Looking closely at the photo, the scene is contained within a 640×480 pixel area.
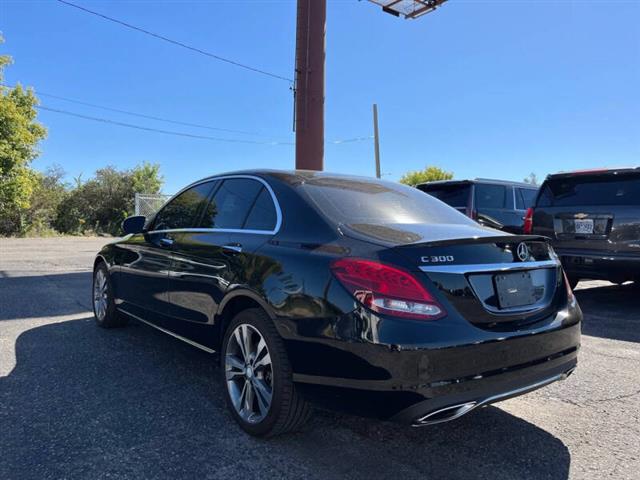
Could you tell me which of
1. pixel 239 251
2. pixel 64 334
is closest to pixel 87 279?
pixel 64 334

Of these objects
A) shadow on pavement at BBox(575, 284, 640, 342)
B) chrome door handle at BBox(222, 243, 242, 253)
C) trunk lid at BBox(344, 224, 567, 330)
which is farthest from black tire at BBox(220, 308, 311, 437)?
shadow on pavement at BBox(575, 284, 640, 342)

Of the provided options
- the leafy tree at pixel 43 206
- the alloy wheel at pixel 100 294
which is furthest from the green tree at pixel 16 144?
the alloy wheel at pixel 100 294

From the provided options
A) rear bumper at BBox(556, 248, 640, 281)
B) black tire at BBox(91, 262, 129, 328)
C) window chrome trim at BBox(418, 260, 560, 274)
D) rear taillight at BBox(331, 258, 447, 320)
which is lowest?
black tire at BBox(91, 262, 129, 328)

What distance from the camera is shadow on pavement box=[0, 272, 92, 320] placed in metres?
6.34

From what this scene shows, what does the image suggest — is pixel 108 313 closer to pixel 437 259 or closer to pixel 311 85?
pixel 437 259

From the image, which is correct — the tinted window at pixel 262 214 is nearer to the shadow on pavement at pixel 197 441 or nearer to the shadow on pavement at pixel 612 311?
the shadow on pavement at pixel 197 441

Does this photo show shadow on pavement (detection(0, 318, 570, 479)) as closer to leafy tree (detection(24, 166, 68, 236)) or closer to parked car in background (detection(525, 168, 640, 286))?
parked car in background (detection(525, 168, 640, 286))

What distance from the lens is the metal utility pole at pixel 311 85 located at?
1158 cm

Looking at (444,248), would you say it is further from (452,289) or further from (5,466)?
(5,466)

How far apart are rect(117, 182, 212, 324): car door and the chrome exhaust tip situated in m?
2.37

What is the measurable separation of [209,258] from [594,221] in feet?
17.5

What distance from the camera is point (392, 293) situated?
2.35 metres

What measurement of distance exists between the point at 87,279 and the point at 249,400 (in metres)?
7.71

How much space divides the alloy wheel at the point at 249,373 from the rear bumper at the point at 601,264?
5.22 m
